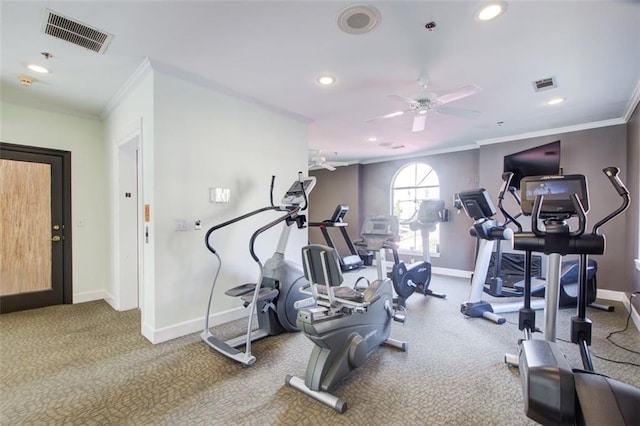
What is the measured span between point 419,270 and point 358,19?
3.47 meters

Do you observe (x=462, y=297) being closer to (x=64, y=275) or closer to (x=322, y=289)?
(x=322, y=289)

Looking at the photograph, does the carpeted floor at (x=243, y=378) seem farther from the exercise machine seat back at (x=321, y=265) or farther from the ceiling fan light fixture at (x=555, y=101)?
the ceiling fan light fixture at (x=555, y=101)

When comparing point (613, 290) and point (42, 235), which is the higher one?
point (42, 235)

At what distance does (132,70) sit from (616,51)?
178 inches

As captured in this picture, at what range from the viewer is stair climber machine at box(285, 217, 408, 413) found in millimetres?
2031

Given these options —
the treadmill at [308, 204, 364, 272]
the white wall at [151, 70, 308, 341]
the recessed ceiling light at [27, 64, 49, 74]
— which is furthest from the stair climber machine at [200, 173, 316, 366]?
the recessed ceiling light at [27, 64, 49, 74]

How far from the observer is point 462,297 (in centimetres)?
457

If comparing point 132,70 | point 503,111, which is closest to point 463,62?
point 503,111

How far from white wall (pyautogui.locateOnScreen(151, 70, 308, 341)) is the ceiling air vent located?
3.10 metres

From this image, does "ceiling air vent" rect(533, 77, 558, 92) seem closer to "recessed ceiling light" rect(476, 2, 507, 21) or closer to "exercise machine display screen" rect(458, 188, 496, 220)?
"exercise machine display screen" rect(458, 188, 496, 220)

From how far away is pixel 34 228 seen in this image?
3.91 meters

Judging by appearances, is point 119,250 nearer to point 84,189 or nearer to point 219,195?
point 84,189

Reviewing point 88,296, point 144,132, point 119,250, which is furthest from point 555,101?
point 88,296

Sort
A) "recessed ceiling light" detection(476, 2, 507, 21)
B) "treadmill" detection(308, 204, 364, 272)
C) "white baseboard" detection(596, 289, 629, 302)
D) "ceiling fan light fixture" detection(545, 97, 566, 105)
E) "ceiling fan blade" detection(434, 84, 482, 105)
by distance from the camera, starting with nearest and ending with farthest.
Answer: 1. "recessed ceiling light" detection(476, 2, 507, 21)
2. "ceiling fan blade" detection(434, 84, 482, 105)
3. "treadmill" detection(308, 204, 364, 272)
4. "ceiling fan light fixture" detection(545, 97, 566, 105)
5. "white baseboard" detection(596, 289, 629, 302)
